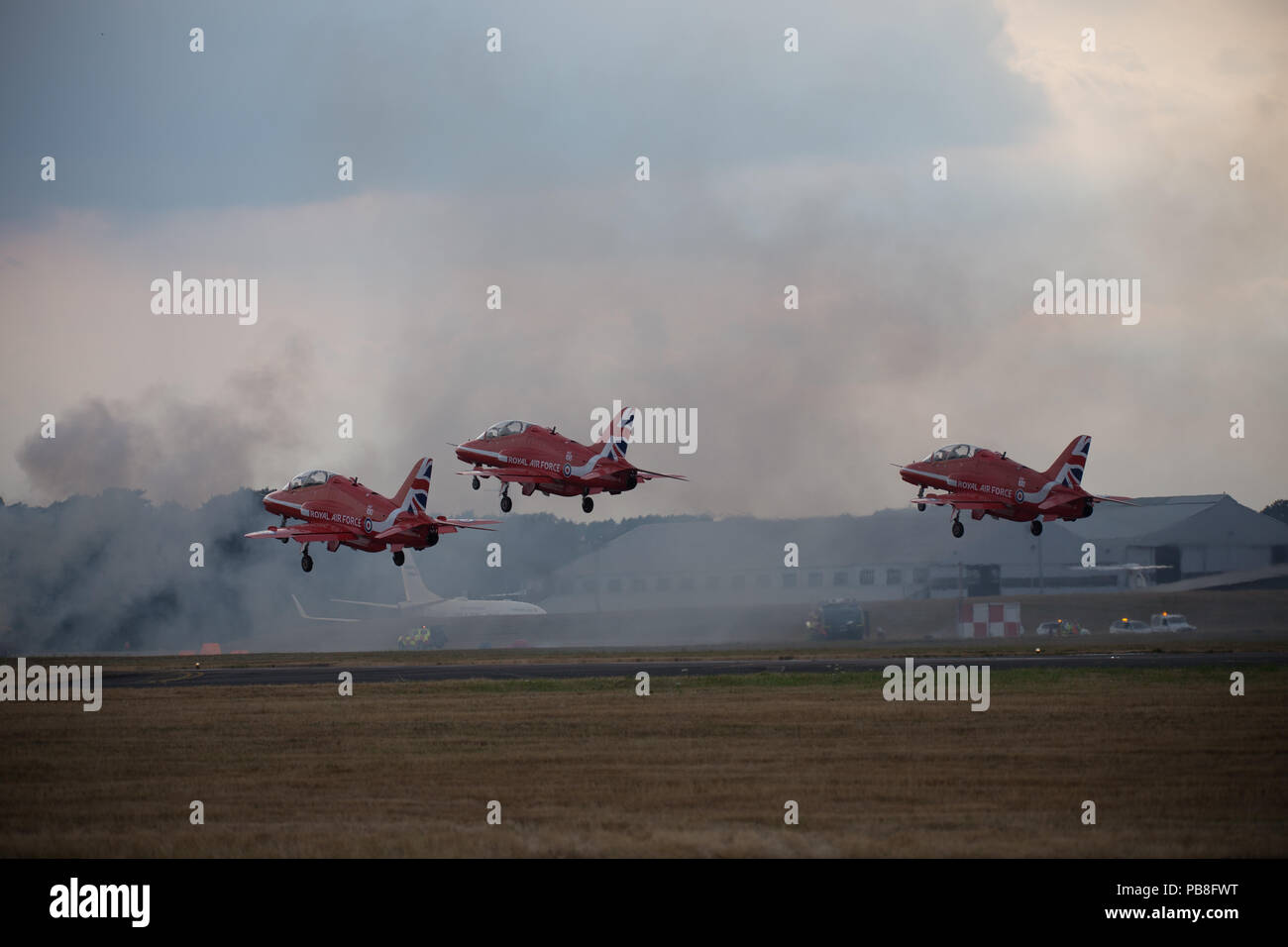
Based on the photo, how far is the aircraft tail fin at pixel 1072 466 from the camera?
6481 cm

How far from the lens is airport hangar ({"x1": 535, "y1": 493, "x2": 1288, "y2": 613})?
4190 inches

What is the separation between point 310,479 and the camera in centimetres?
6681

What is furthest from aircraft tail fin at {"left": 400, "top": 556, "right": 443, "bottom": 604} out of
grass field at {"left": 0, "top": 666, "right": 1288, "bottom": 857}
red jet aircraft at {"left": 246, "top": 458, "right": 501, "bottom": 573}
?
grass field at {"left": 0, "top": 666, "right": 1288, "bottom": 857}

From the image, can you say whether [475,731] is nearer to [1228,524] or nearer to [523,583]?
[1228,524]

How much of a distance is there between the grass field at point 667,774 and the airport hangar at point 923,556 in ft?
185

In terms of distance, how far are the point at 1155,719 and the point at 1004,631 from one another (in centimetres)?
5574

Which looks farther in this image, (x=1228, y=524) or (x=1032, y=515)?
(x=1228, y=524)

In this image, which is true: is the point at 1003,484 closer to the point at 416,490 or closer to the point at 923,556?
the point at 416,490

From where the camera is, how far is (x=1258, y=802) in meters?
27.2

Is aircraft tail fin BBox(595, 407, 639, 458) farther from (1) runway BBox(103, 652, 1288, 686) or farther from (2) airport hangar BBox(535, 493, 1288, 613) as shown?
(2) airport hangar BBox(535, 493, 1288, 613)

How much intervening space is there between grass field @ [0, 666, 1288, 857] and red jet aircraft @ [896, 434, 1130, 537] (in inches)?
602

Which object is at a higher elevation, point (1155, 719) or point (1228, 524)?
point (1228, 524)

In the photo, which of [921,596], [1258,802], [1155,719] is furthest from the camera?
[921,596]
